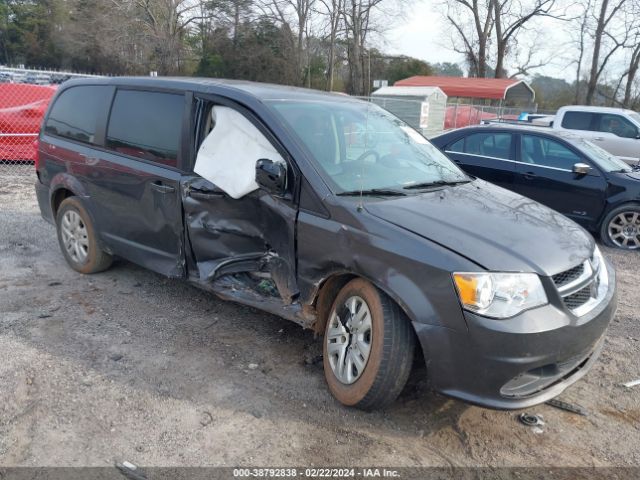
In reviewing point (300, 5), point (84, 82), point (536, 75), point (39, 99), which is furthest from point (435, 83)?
point (84, 82)

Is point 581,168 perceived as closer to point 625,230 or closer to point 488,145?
point 625,230

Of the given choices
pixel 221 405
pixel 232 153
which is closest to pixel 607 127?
pixel 232 153

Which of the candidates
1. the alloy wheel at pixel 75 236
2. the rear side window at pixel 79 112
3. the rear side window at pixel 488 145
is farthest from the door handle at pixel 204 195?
the rear side window at pixel 488 145

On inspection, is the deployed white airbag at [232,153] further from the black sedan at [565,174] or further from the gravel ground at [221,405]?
the black sedan at [565,174]

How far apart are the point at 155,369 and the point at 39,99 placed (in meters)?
10.1

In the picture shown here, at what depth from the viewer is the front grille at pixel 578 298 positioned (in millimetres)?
2973

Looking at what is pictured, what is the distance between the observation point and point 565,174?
757cm

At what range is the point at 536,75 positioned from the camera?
44.1m

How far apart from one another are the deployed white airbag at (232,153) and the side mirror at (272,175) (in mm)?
205

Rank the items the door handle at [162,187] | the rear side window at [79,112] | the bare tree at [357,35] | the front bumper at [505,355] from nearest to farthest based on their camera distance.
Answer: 1. the front bumper at [505,355]
2. the door handle at [162,187]
3. the rear side window at [79,112]
4. the bare tree at [357,35]

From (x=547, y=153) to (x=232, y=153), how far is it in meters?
5.52

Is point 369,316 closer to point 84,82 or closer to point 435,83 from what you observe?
point 84,82

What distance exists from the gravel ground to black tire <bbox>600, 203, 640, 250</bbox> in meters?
3.20

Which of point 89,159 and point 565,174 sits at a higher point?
point 565,174
